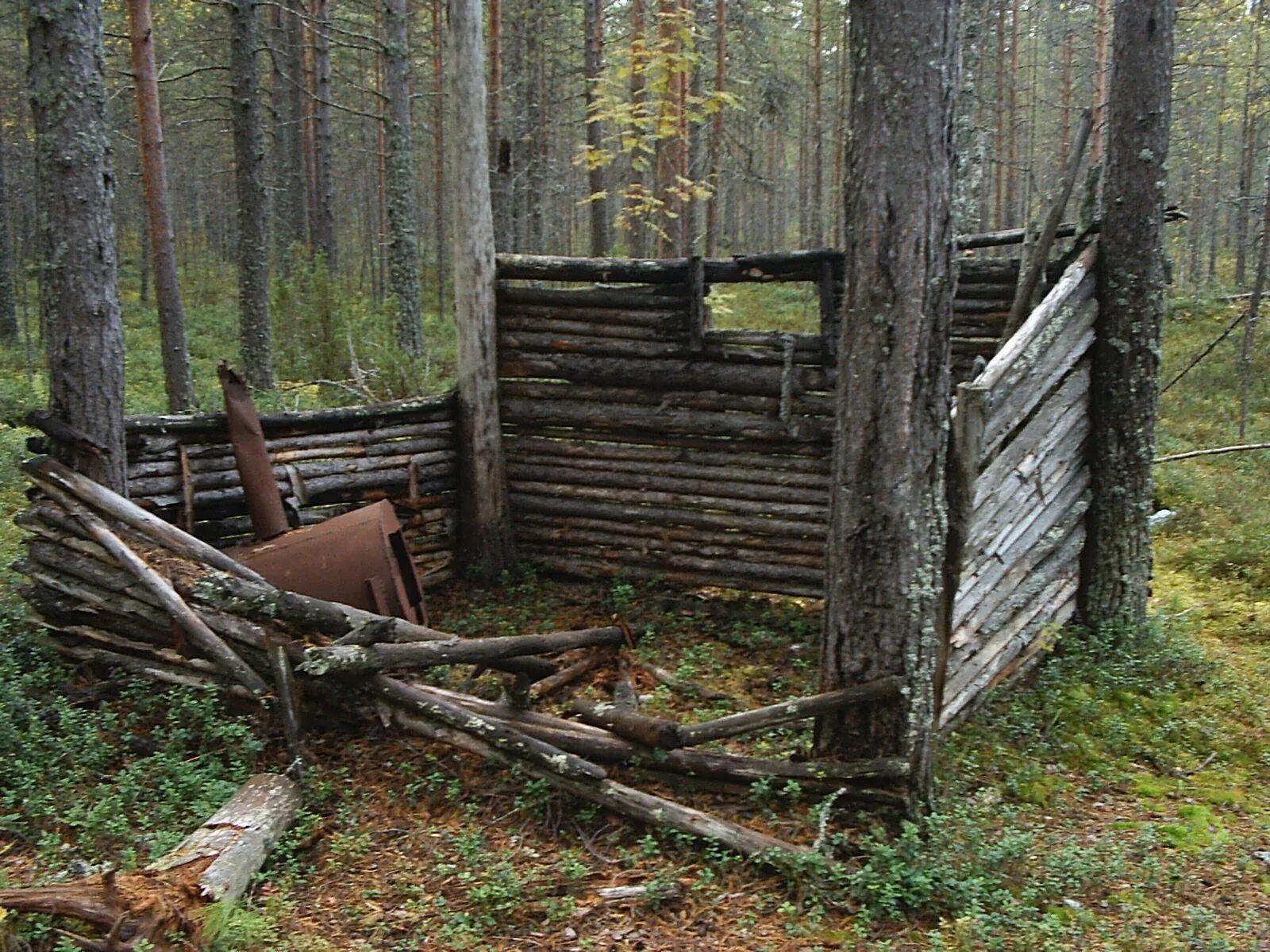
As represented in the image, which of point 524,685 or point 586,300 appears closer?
point 524,685

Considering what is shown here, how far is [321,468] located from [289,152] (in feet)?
75.2

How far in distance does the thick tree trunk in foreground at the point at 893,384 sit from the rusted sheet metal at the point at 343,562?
3.28 m

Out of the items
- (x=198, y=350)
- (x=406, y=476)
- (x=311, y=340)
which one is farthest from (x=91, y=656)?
(x=198, y=350)

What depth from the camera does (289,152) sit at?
2741 cm

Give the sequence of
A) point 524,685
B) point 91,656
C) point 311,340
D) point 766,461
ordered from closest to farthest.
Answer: point 524,685
point 91,656
point 766,461
point 311,340

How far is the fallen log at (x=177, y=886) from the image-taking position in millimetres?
3248

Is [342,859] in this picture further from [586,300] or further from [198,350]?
[198,350]

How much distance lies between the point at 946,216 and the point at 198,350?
19577mm

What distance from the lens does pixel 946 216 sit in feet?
13.8

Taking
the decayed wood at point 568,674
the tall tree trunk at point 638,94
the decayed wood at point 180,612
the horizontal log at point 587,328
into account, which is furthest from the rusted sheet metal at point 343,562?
the tall tree trunk at point 638,94

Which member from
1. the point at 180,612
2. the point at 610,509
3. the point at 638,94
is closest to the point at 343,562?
the point at 180,612

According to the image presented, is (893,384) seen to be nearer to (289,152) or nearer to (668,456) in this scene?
(668,456)

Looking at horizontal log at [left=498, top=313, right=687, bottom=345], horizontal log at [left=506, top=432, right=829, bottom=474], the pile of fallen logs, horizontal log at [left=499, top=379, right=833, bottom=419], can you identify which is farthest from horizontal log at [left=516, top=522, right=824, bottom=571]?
the pile of fallen logs

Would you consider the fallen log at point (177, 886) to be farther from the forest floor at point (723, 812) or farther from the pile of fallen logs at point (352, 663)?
the pile of fallen logs at point (352, 663)
